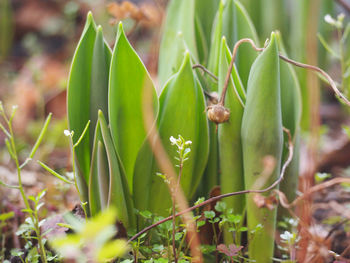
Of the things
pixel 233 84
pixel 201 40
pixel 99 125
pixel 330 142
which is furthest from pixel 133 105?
pixel 330 142

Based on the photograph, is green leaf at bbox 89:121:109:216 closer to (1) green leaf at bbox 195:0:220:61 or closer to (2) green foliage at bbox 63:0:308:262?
(2) green foliage at bbox 63:0:308:262

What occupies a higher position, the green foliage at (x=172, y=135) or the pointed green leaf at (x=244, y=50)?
the pointed green leaf at (x=244, y=50)

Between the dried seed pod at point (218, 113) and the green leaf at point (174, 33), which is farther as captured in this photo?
the green leaf at point (174, 33)

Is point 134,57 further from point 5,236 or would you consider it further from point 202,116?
point 5,236

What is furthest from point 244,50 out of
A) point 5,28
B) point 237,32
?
point 5,28

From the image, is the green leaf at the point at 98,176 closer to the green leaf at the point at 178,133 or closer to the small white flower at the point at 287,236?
the green leaf at the point at 178,133

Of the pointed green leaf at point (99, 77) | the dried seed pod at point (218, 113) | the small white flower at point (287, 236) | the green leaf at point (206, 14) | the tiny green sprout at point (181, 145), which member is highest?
the green leaf at point (206, 14)

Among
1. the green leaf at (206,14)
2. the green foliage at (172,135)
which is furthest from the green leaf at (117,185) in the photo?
the green leaf at (206,14)

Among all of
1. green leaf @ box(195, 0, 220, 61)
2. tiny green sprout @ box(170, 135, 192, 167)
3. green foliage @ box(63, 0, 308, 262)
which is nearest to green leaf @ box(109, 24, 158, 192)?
green foliage @ box(63, 0, 308, 262)
